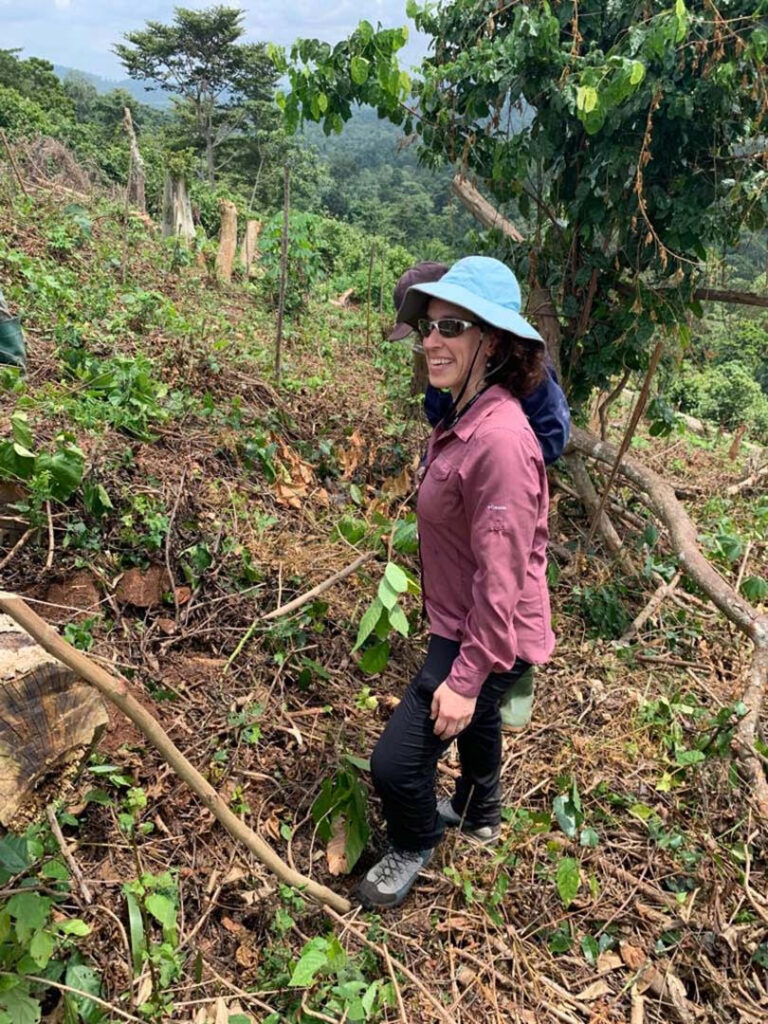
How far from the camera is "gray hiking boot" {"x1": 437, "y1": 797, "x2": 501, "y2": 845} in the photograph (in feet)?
7.24

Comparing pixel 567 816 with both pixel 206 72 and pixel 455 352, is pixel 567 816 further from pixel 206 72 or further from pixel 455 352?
→ pixel 206 72

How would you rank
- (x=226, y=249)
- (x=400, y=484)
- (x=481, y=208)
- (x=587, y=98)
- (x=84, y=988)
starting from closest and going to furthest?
1. (x=84, y=988)
2. (x=587, y=98)
3. (x=400, y=484)
4. (x=481, y=208)
5. (x=226, y=249)

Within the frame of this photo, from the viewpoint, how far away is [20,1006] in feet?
4.47

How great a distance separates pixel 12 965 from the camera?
1433mm

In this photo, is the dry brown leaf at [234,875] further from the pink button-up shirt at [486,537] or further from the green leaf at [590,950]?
the green leaf at [590,950]

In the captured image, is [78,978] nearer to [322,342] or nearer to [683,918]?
[683,918]

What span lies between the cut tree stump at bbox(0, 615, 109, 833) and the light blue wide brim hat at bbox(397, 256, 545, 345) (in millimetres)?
1276

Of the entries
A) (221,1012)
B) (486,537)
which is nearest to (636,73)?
(486,537)

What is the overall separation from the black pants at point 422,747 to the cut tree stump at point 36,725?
29.6 inches

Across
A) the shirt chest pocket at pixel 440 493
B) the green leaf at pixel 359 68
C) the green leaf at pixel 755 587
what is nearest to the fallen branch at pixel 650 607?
the green leaf at pixel 755 587

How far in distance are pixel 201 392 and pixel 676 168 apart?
9.06 ft

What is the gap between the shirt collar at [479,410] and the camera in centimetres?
159

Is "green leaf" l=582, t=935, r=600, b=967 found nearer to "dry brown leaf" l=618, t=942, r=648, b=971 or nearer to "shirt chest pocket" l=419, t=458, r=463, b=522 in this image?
"dry brown leaf" l=618, t=942, r=648, b=971

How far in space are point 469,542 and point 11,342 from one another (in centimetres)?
284
